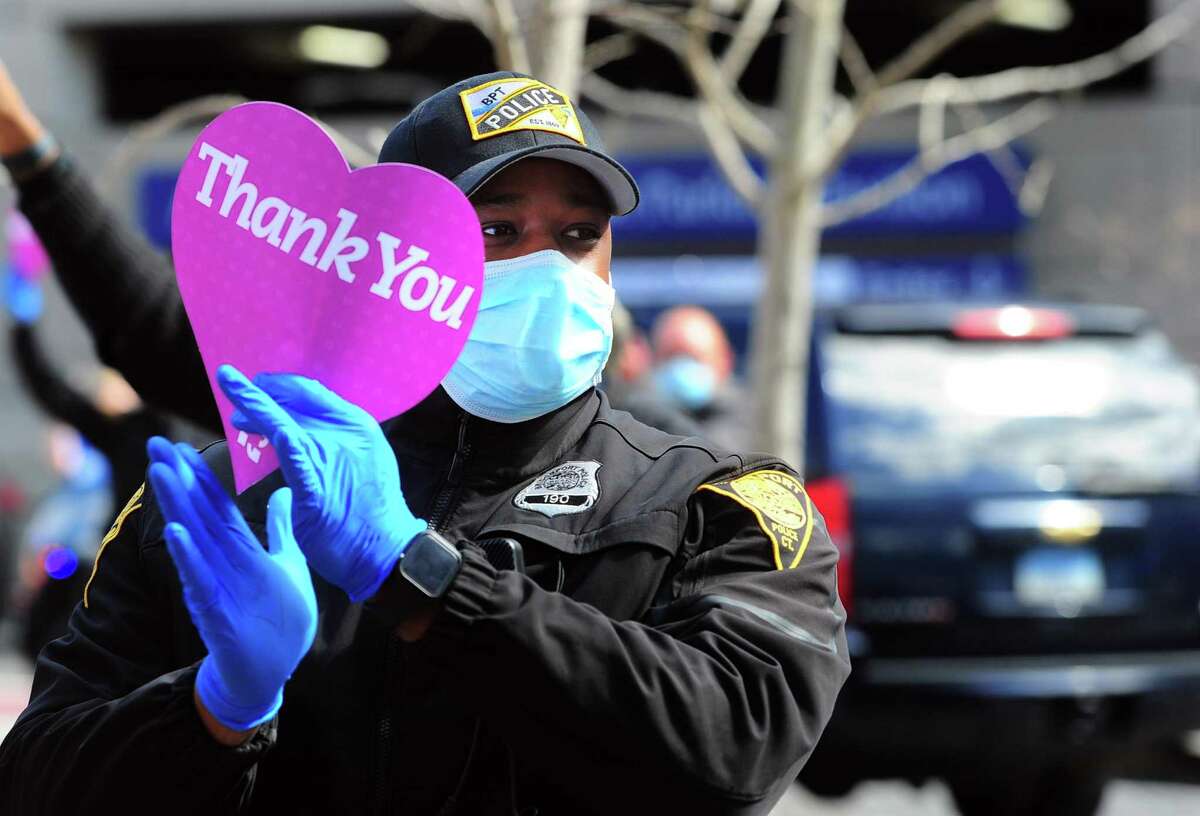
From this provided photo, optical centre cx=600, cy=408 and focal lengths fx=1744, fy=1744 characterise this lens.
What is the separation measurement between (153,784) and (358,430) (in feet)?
1.33

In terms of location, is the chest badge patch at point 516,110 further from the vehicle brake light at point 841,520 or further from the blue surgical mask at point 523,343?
the vehicle brake light at point 841,520

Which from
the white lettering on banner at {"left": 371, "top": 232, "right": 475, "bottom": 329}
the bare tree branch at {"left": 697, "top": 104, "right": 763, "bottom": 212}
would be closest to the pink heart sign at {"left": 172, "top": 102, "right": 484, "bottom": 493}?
the white lettering on banner at {"left": 371, "top": 232, "right": 475, "bottom": 329}

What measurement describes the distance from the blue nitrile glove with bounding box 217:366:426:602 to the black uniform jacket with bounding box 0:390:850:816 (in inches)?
3.2

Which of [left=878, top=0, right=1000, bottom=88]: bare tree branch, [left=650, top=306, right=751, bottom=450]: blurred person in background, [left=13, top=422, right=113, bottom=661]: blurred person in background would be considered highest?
[left=878, top=0, right=1000, bottom=88]: bare tree branch

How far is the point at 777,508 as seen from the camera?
1846 mm

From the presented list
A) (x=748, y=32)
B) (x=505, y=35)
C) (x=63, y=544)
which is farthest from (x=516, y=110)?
(x=63, y=544)

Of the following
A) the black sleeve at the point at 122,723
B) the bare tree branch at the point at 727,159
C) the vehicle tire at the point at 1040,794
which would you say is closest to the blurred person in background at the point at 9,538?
the bare tree branch at the point at 727,159

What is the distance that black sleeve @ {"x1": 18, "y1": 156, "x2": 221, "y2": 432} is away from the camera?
3387 millimetres

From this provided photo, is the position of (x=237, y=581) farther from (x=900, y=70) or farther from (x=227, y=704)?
(x=900, y=70)

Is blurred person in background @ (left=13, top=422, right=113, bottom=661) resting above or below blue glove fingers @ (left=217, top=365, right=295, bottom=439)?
below

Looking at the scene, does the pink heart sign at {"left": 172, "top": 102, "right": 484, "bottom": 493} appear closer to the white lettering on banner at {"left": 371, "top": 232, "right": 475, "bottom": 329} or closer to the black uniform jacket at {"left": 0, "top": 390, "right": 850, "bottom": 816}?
the white lettering on banner at {"left": 371, "top": 232, "right": 475, "bottom": 329}

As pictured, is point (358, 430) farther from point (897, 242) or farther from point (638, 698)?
point (897, 242)

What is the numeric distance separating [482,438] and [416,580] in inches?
13.4

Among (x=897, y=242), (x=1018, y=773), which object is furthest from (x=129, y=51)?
(x=1018, y=773)
